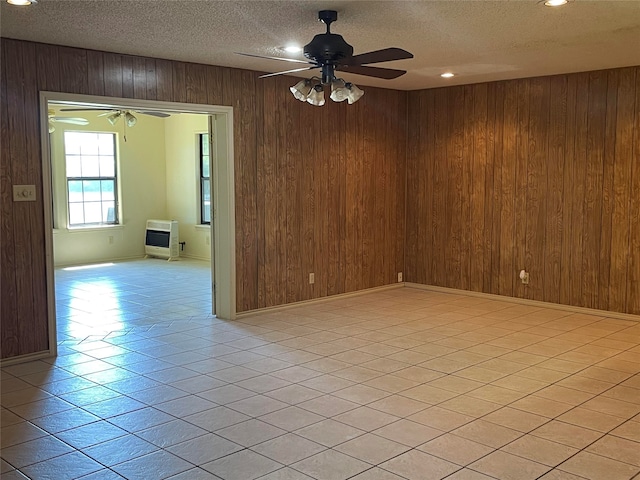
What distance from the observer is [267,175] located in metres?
6.23

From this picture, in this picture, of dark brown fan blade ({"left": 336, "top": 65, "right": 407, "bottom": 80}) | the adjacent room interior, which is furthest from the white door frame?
dark brown fan blade ({"left": 336, "top": 65, "right": 407, "bottom": 80})

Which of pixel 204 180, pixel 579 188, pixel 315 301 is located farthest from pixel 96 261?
pixel 579 188

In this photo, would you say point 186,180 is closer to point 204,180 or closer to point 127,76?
point 204,180

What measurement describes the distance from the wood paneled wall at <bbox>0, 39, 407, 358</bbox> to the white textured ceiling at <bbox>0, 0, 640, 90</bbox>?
238 millimetres

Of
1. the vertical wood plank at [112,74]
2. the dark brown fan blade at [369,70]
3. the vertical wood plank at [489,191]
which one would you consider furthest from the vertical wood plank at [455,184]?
the vertical wood plank at [112,74]

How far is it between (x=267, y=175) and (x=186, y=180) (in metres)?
4.42

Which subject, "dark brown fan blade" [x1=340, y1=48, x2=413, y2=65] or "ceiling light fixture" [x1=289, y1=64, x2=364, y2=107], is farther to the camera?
"ceiling light fixture" [x1=289, y1=64, x2=364, y2=107]

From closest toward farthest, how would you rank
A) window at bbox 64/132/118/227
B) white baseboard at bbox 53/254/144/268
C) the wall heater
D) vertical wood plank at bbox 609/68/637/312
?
vertical wood plank at bbox 609/68/637/312 → white baseboard at bbox 53/254/144/268 → window at bbox 64/132/118/227 → the wall heater

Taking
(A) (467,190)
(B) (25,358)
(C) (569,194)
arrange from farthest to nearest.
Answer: (A) (467,190)
(C) (569,194)
(B) (25,358)

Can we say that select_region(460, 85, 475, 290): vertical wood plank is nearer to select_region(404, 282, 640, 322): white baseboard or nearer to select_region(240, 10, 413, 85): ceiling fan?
select_region(404, 282, 640, 322): white baseboard

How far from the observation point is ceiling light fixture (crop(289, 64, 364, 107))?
3.88 meters

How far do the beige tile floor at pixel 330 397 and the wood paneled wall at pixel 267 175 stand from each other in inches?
19.0

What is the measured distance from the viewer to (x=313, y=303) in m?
6.72

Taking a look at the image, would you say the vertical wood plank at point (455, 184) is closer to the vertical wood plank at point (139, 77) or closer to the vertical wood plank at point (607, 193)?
the vertical wood plank at point (607, 193)
